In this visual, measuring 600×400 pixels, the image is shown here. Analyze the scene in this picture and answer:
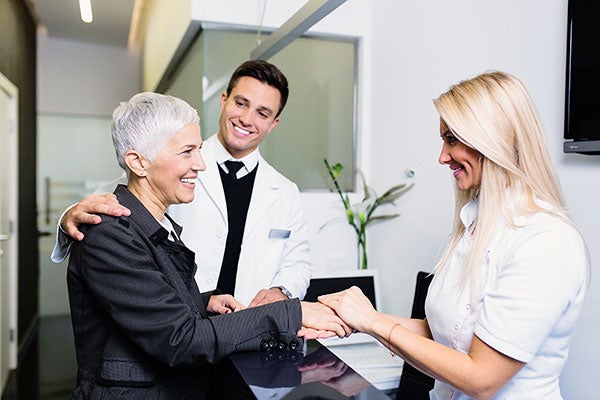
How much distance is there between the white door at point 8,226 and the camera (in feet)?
11.9

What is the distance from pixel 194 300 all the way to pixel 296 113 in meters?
1.86

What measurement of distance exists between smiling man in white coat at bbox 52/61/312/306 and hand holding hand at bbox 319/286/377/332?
21.0 inches

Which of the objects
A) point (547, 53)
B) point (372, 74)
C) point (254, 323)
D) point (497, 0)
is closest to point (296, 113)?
point (372, 74)

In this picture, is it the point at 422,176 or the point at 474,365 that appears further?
the point at 422,176

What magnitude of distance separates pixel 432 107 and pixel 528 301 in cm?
148

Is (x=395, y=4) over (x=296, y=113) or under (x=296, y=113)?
over

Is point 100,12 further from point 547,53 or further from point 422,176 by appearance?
point 547,53

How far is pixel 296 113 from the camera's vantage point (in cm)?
298

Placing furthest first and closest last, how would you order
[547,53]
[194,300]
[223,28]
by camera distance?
[223,28], [547,53], [194,300]

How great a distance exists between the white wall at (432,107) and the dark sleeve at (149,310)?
1.05m

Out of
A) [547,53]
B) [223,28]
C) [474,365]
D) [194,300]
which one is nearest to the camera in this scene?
[474,365]

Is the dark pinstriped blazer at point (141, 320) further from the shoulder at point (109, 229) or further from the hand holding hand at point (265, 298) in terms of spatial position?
the hand holding hand at point (265, 298)

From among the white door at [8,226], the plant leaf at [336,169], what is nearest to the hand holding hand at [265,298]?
the plant leaf at [336,169]

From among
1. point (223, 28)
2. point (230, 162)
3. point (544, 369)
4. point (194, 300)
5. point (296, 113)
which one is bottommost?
Answer: point (544, 369)
